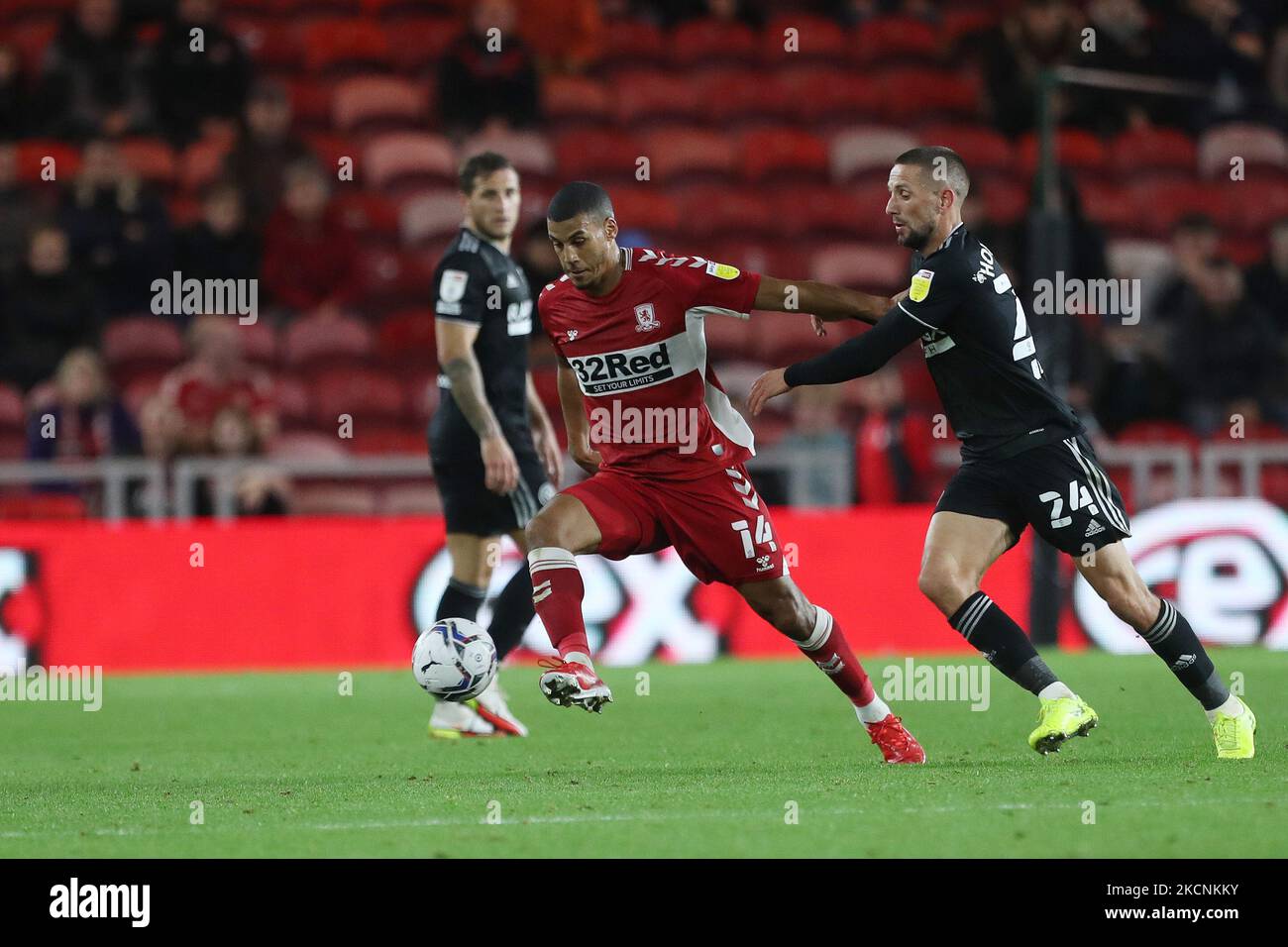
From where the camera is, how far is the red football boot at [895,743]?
6.98 m

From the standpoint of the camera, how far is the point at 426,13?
1744 cm

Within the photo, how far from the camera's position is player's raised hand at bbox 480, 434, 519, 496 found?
8047 mm

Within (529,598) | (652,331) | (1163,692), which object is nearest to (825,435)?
(1163,692)

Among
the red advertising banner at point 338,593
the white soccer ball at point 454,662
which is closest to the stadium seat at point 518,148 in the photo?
the red advertising banner at point 338,593

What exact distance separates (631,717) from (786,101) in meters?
9.63

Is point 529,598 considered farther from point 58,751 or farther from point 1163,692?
point 1163,692

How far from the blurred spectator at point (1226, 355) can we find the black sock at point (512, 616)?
771 centimetres

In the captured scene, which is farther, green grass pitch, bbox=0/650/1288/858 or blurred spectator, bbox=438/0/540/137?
blurred spectator, bbox=438/0/540/137

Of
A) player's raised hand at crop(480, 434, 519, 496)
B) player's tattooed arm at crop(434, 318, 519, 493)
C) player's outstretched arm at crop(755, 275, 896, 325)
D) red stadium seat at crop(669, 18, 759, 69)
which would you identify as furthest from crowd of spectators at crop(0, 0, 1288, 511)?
player's outstretched arm at crop(755, 275, 896, 325)

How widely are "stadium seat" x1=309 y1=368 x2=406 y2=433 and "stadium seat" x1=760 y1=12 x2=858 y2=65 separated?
5423 millimetres

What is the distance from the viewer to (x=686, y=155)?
16.7m

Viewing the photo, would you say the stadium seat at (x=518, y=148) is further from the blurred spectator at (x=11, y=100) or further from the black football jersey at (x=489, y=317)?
the black football jersey at (x=489, y=317)

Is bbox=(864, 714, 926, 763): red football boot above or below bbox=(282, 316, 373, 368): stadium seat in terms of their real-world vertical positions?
below

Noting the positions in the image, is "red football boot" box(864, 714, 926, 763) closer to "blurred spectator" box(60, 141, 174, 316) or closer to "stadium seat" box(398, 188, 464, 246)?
"blurred spectator" box(60, 141, 174, 316)
